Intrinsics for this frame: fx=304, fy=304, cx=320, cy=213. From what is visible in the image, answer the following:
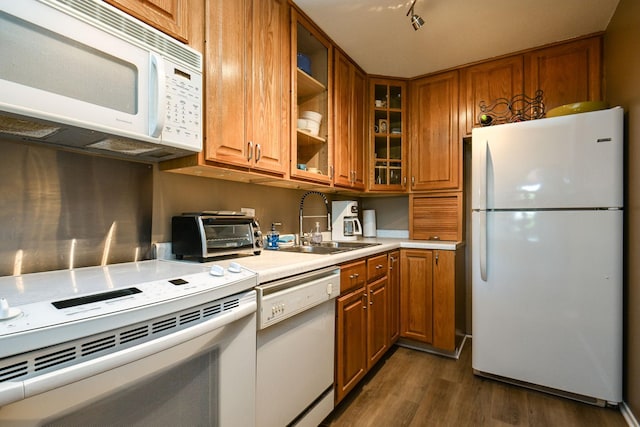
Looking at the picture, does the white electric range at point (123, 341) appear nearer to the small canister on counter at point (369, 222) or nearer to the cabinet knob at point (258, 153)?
the cabinet knob at point (258, 153)

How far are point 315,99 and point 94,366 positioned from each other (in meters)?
2.06

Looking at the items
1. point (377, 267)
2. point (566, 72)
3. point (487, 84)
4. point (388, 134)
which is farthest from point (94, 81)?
point (566, 72)

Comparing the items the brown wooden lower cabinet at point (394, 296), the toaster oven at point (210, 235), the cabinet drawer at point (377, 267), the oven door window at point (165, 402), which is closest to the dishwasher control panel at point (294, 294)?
the oven door window at point (165, 402)

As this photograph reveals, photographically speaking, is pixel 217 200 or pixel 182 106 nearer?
pixel 182 106

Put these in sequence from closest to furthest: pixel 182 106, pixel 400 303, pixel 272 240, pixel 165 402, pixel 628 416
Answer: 1. pixel 165 402
2. pixel 182 106
3. pixel 628 416
4. pixel 272 240
5. pixel 400 303

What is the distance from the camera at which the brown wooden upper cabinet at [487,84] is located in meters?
2.38

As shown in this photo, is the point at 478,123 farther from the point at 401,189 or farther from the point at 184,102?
the point at 184,102

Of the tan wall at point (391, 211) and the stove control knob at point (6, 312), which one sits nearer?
the stove control knob at point (6, 312)

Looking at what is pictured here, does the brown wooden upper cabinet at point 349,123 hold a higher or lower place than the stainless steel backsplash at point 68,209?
higher

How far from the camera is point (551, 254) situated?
1857 mm

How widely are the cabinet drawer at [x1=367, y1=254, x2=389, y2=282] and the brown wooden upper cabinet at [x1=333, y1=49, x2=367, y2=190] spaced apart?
0.63m

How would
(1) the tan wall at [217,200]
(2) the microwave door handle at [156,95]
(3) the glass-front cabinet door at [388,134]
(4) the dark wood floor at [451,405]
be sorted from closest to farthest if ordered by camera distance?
(2) the microwave door handle at [156,95], (1) the tan wall at [217,200], (4) the dark wood floor at [451,405], (3) the glass-front cabinet door at [388,134]

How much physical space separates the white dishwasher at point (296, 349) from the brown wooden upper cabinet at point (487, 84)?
191 cm

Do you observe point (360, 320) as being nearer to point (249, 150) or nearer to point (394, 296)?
point (394, 296)
